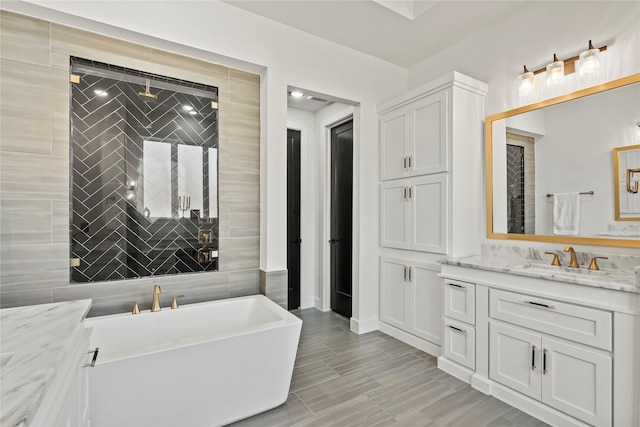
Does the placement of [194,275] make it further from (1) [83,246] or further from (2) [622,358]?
(2) [622,358]

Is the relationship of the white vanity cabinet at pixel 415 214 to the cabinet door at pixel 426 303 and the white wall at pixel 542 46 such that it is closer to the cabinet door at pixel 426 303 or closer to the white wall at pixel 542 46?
the cabinet door at pixel 426 303

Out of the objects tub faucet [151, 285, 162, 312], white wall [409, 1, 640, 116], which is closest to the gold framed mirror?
white wall [409, 1, 640, 116]

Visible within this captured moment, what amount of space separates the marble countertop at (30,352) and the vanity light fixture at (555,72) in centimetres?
323

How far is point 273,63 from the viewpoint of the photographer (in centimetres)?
272

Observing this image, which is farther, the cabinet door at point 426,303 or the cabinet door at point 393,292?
the cabinet door at point 393,292

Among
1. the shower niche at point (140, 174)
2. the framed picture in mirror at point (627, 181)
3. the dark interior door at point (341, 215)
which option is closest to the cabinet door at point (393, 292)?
the dark interior door at point (341, 215)

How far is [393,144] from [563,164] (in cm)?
144

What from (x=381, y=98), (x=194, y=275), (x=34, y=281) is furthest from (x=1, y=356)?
(x=381, y=98)

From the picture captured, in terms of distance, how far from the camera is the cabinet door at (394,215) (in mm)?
3051

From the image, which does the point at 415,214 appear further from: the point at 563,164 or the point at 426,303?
the point at 563,164

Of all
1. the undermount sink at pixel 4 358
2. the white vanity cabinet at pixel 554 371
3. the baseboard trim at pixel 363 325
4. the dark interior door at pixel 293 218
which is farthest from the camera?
the dark interior door at pixel 293 218

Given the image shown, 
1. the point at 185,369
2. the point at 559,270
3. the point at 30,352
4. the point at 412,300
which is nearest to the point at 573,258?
the point at 559,270

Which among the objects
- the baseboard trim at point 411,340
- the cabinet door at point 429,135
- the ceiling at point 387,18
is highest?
the ceiling at point 387,18

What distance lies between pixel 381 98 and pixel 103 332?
10.8 feet
